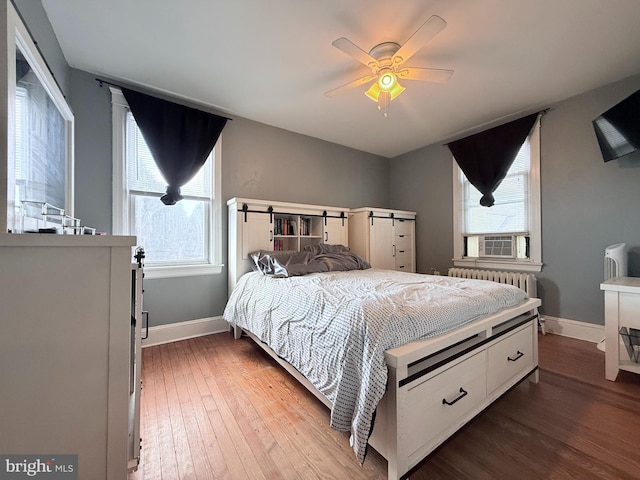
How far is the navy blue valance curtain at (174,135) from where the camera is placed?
8.18 feet

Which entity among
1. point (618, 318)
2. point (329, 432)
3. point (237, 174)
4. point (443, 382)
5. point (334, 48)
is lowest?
point (329, 432)

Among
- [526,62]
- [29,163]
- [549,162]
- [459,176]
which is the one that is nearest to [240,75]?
[29,163]

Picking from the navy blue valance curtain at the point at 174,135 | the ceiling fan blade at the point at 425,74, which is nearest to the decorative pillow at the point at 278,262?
the navy blue valance curtain at the point at 174,135

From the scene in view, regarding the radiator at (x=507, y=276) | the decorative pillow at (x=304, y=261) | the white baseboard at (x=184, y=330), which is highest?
the decorative pillow at (x=304, y=261)

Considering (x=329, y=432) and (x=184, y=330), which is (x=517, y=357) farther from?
(x=184, y=330)

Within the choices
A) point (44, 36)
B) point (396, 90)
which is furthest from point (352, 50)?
point (44, 36)

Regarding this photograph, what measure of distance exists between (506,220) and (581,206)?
0.68m

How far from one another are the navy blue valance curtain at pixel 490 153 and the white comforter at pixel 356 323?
1897mm

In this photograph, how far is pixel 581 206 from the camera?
8.72 feet

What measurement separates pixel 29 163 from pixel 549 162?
4409 millimetres

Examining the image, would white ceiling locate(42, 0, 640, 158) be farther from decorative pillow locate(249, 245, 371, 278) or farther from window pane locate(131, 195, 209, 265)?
decorative pillow locate(249, 245, 371, 278)

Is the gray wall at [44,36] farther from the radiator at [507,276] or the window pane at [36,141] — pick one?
the radiator at [507,276]

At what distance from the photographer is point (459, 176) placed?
3.64 m

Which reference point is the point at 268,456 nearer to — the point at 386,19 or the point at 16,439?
the point at 16,439
